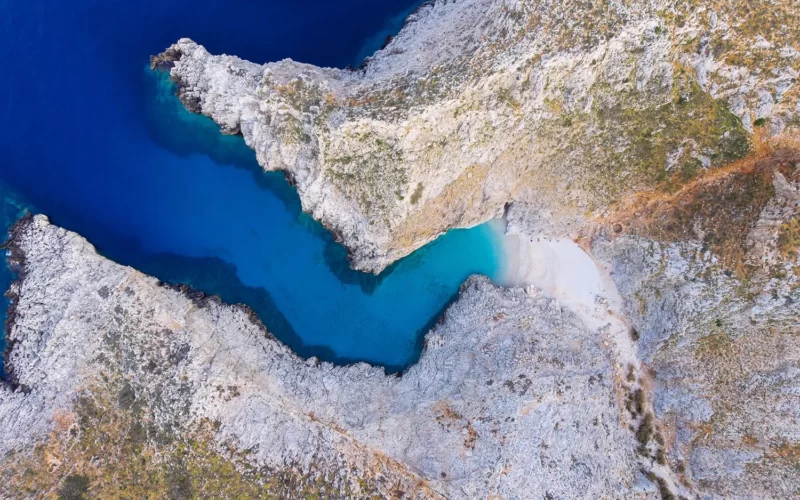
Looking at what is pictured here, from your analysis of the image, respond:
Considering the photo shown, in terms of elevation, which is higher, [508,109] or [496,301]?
[508,109]

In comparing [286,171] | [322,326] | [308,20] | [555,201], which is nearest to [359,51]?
[308,20]

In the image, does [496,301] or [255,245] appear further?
[255,245]

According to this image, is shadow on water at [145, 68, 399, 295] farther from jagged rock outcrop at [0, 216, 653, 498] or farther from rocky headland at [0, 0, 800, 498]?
jagged rock outcrop at [0, 216, 653, 498]

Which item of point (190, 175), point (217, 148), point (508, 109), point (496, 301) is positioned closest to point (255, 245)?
point (190, 175)

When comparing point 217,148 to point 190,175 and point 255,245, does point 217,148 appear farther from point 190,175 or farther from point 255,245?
point 255,245

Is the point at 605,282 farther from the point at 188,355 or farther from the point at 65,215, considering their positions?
the point at 65,215
